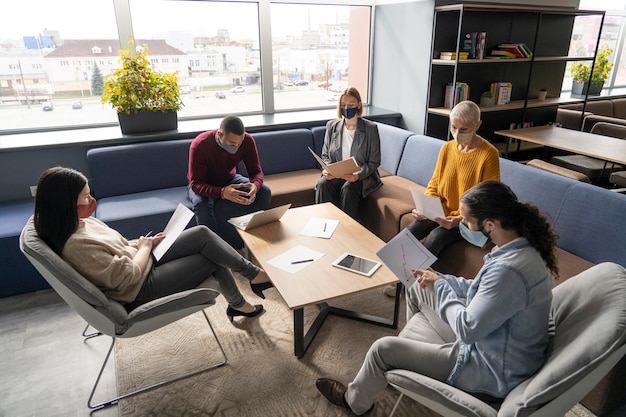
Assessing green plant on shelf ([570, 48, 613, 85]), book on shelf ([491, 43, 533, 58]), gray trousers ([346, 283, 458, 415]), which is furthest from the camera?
green plant on shelf ([570, 48, 613, 85])

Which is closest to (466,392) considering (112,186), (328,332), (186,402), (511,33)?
(328,332)

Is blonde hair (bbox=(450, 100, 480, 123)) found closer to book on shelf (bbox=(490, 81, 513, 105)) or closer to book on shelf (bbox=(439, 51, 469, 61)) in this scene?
book on shelf (bbox=(439, 51, 469, 61))

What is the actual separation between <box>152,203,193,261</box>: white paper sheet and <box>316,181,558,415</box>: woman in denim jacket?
1176 millimetres

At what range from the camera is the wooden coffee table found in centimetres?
195

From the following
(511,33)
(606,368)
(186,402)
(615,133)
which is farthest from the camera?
(511,33)

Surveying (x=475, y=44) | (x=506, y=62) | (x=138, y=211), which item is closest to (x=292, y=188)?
(x=138, y=211)

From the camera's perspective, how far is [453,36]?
4102 millimetres

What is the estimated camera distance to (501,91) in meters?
4.37

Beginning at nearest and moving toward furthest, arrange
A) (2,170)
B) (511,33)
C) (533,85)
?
(2,170) → (511,33) → (533,85)

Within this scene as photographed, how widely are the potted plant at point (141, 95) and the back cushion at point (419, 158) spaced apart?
2.14 m

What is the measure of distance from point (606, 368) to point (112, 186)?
11.2ft

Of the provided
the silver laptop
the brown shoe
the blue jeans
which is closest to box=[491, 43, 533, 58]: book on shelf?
the blue jeans

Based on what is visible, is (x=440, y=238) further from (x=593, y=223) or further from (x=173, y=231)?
(x=173, y=231)

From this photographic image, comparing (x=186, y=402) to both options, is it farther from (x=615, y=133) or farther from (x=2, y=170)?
(x=615, y=133)
